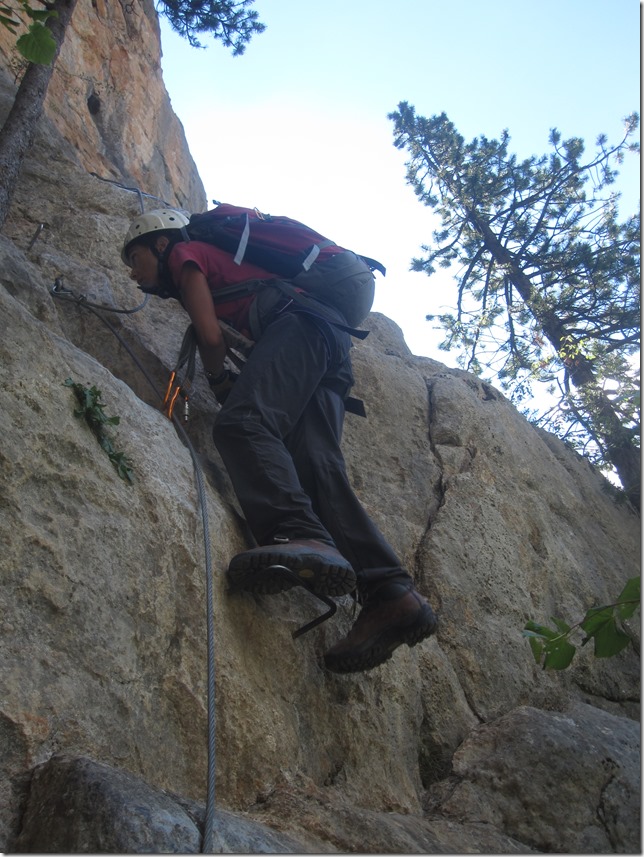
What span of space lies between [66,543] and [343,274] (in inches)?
105

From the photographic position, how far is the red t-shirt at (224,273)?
16.8 feet

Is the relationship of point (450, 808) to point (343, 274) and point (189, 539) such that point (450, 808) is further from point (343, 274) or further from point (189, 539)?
point (343, 274)

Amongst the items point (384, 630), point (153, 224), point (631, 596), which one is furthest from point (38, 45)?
point (631, 596)

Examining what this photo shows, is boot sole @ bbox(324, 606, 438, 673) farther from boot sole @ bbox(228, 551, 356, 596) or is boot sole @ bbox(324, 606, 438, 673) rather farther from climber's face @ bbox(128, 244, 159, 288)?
climber's face @ bbox(128, 244, 159, 288)

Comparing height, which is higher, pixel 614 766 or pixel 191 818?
pixel 614 766

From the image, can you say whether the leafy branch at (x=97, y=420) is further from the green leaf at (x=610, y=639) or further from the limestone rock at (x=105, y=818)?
the green leaf at (x=610, y=639)

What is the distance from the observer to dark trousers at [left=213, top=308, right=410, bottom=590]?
4109 millimetres

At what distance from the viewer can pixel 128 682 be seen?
123 inches

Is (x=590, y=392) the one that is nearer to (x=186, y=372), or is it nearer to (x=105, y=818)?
(x=186, y=372)

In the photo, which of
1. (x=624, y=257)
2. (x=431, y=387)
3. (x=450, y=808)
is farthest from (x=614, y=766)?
(x=624, y=257)

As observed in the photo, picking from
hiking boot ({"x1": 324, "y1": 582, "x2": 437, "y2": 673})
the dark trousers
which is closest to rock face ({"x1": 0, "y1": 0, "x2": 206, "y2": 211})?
the dark trousers

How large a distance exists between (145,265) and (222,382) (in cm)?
103

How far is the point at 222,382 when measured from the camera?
5.07 metres

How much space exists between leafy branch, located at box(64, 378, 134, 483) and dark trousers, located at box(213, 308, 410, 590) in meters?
0.66
